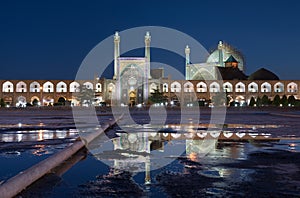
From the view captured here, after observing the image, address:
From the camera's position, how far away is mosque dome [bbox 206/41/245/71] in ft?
244

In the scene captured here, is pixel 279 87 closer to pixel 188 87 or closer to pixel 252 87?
pixel 252 87

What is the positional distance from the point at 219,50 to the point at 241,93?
10881 millimetres

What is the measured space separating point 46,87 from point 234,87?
29394 millimetres

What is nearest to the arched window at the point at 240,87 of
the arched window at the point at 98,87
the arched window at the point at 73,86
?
the arched window at the point at 98,87

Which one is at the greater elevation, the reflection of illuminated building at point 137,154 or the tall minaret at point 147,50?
the tall minaret at point 147,50

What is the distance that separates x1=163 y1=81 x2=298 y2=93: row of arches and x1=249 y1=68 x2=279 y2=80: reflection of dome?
2.37m

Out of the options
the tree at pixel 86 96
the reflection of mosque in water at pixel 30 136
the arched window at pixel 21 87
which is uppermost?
the arched window at pixel 21 87

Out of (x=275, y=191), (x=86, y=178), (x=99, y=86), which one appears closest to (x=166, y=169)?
(x=86, y=178)

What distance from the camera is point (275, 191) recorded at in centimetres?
392

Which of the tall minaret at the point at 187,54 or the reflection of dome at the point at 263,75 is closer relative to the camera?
the reflection of dome at the point at 263,75

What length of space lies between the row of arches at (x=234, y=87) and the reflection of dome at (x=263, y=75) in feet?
7.77

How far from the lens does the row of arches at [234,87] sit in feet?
219

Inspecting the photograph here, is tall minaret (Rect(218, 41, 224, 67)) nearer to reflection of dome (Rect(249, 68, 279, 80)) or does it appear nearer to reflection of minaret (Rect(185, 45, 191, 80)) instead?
reflection of minaret (Rect(185, 45, 191, 80))

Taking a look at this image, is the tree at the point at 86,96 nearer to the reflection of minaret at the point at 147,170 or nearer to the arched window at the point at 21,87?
the arched window at the point at 21,87
